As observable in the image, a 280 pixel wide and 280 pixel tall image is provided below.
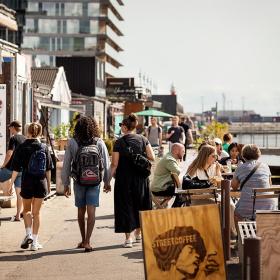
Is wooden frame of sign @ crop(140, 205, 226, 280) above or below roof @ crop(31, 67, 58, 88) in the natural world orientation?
below

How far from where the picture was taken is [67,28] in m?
117

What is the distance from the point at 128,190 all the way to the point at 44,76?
129 feet

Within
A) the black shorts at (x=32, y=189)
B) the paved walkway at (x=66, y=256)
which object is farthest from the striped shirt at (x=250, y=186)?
the black shorts at (x=32, y=189)

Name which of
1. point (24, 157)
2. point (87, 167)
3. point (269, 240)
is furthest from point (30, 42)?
point (269, 240)

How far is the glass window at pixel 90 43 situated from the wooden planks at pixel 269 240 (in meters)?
108

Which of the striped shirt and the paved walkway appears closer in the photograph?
the paved walkway

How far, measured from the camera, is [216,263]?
8227 mm

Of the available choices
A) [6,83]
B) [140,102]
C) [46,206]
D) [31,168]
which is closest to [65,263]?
[31,168]

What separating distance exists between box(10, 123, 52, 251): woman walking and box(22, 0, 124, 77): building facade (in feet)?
337

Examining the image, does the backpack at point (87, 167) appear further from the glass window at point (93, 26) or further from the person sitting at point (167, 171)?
the glass window at point (93, 26)

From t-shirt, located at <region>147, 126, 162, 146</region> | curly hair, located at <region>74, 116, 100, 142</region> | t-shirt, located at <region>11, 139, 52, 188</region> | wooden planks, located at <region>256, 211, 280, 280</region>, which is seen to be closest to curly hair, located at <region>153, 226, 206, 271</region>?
wooden planks, located at <region>256, 211, 280, 280</region>

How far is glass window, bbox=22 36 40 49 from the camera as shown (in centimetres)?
11481

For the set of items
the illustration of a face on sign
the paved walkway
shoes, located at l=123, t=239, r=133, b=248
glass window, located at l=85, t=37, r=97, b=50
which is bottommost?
the paved walkway

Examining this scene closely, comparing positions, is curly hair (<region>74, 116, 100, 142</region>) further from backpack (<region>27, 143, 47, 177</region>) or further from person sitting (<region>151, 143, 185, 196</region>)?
person sitting (<region>151, 143, 185, 196</region>)
